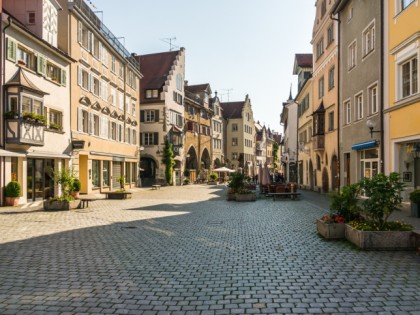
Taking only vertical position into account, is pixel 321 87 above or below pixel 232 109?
below

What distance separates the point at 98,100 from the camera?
3291 centimetres

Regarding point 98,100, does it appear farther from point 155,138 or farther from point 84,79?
point 155,138

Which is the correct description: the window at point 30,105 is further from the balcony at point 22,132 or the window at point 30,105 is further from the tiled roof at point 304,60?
the tiled roof at point 304,60

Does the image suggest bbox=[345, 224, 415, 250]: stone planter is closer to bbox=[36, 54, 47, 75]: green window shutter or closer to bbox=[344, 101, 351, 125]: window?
bbox=[344, 101, 351, 125]: window

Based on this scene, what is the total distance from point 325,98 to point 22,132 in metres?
20.9

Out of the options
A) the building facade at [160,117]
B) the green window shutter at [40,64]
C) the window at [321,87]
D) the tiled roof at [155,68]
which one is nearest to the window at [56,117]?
the green window shutter at [40,64]

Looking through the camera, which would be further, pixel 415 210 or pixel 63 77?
pixel 63 77

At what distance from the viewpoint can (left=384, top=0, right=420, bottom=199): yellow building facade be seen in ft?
51.3

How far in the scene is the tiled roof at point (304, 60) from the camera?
41.7 meters

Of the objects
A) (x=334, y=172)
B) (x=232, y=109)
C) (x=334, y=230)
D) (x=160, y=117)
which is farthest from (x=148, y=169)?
(x=232, y=109)

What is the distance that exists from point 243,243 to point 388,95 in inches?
459

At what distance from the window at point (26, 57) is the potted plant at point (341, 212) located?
18006 mm

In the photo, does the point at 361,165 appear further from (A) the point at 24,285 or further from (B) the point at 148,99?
(B) the point at 148,99

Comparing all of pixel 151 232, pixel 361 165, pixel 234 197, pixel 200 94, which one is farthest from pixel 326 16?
pixel 200 94
